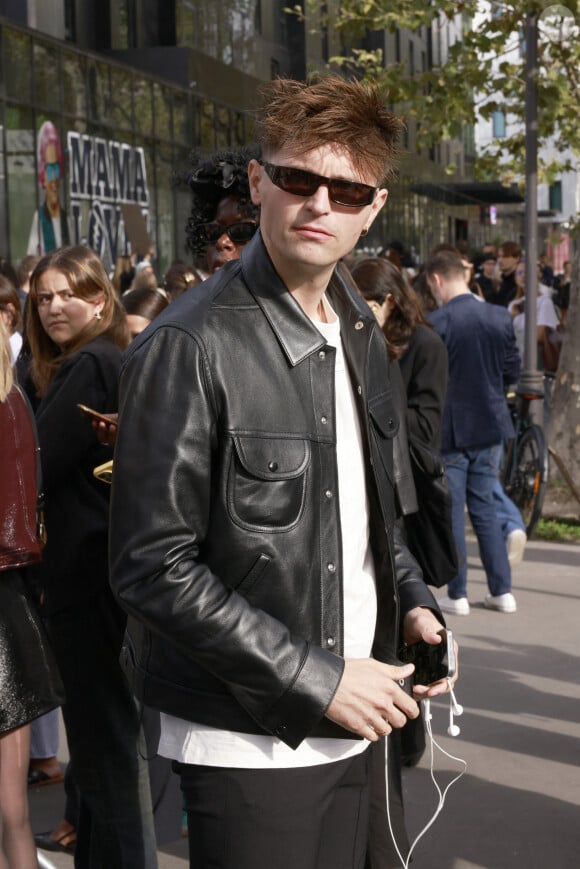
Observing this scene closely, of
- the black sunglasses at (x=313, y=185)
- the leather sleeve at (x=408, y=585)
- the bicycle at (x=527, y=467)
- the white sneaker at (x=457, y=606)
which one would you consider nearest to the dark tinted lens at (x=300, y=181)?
the black sunglasses at (x=313, y=185)

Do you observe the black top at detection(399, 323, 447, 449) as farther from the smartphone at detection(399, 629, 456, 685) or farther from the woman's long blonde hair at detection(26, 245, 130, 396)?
the smartphone at detection(399, 629, 456, 685)

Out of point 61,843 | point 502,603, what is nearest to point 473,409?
point 502,603

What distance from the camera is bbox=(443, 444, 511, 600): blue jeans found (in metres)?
8.13

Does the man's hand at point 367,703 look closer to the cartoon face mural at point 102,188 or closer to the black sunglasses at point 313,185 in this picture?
the black sunglasses at point 313,185

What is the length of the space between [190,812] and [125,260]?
1330 centimetres

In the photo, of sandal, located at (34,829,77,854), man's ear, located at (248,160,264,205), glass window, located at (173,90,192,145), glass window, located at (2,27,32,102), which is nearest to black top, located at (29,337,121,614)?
sandal, located at (34,829,77,854)

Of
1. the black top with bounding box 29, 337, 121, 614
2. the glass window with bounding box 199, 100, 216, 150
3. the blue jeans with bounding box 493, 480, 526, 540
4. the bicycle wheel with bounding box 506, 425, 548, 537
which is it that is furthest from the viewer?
the glass window with bounding box 199, 100, 216, 150

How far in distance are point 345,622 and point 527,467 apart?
8149 millimetres

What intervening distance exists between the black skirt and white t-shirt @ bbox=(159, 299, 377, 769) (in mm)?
1055

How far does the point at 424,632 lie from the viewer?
8.34ft

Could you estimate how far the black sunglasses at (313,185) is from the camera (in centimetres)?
232

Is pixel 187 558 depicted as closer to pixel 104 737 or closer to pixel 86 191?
pixel 104 737

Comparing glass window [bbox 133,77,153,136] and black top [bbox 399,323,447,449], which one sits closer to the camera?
black top [bbox 399,323,447,449]

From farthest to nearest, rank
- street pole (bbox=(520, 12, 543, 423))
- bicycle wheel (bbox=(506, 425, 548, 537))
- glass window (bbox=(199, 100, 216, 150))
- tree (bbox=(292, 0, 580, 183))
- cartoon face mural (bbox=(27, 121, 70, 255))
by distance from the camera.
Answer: glass window (bbox=(199, 100, 216, 150)) < cartoon face mural (bbox=(27, 121, 70, 255)) < tree (bbox=(292, 0, 580, 183)) < street pole (bbox=(520, 12, 543, 423)) < bicycle wheel (bbox=(506, 425, 548, 537))
